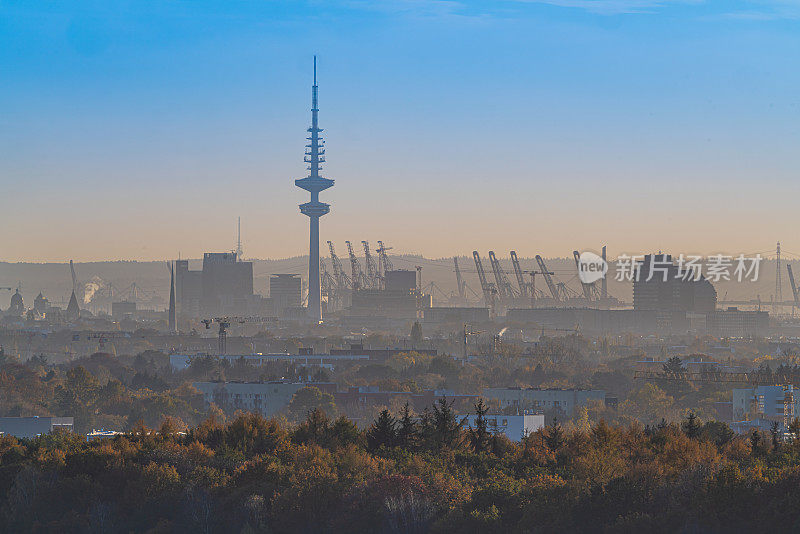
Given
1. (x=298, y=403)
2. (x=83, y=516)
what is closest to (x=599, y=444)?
(x=83, y=516)

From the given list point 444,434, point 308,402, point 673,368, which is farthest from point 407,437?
point 673,368

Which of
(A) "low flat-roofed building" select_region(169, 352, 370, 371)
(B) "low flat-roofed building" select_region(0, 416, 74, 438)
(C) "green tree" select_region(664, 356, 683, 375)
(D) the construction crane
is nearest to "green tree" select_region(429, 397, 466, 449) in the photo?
(D) the construction crane

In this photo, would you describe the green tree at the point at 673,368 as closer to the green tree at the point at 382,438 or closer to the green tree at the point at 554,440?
the green tree at the point at 554,440

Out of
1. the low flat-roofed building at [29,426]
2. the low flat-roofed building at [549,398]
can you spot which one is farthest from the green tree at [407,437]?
the low flat-roofed building at [549,398]

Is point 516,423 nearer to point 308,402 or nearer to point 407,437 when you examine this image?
point 308,402

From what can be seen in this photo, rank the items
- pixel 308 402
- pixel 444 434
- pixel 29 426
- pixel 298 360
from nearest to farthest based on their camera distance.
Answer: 1. pixel 444 434
2. pixel 29 426
3. pixel 308 402
4. pixel 298 360

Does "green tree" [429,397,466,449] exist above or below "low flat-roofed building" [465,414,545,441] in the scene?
above

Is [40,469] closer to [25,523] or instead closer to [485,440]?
[25,523]

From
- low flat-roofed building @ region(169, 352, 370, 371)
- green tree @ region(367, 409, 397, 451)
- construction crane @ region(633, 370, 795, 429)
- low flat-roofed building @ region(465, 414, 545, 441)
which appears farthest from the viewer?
low flat-roofed building @ region(169, 352, 370, 371)

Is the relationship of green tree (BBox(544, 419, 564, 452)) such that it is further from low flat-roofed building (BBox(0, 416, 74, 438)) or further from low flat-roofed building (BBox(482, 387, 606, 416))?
low flat-roofed building (BBox(482, 387, 606, 416))

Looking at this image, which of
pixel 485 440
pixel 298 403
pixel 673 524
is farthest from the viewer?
pixel 298 403

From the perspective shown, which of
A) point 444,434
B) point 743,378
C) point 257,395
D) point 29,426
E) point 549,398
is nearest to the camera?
point 444,434
